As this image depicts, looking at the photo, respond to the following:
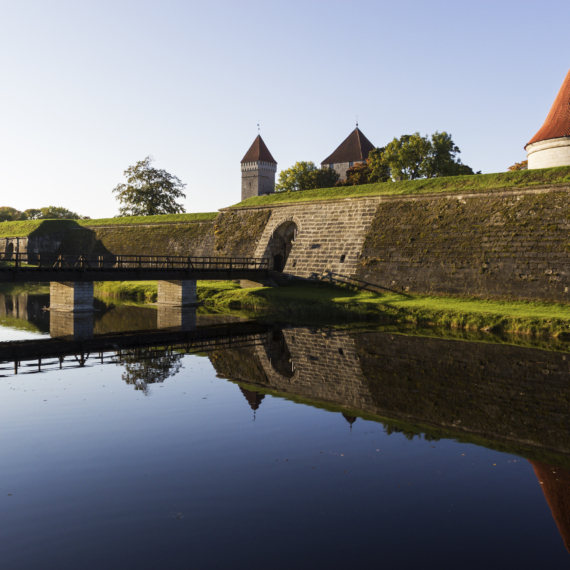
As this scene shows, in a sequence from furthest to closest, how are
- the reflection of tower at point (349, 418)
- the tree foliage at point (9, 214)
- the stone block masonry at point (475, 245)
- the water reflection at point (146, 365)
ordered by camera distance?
the tree foliage at point (9, 214), the stone block masonry at point (475, 245), the water reflection at point (146, 365), the reflection of tower at point (349, 418)

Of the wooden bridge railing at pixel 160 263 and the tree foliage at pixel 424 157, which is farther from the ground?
the tree foliage at pixel 424 157

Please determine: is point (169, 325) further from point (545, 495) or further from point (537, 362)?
point (545, 495)

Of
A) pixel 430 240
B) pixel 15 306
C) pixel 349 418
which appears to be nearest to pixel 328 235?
pixel 430 240

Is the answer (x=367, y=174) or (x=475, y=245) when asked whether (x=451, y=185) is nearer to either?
(x=475, y=245)

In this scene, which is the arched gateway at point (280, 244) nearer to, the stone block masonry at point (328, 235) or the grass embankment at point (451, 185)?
the stone block masonry at point (328, 235)

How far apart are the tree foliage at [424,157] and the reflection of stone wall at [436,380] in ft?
114

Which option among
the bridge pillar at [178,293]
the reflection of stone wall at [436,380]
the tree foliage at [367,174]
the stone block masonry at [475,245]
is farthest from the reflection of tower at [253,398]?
the tree foliage at [367,174]

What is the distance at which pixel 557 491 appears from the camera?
22.9 ft

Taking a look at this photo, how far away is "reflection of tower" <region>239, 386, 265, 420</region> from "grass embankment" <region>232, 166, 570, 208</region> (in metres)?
20.9

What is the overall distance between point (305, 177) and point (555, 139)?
127ft

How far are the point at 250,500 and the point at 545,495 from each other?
12.8ft

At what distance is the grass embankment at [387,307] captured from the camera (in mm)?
20016

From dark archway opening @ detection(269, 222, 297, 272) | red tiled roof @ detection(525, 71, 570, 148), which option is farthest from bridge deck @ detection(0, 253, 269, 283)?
red tiled roof @ detection(525, 71, 570, 148)

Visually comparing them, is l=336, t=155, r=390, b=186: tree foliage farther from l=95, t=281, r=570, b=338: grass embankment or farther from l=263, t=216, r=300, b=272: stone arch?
l=95, t=281, r=570, b=338: grass embankment
